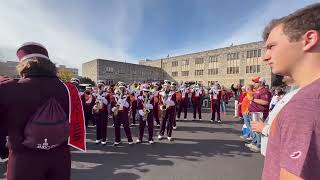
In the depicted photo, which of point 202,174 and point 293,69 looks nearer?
point 293,69

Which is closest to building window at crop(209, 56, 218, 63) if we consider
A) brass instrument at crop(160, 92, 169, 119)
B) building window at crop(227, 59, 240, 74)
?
building window at crop(227, 59, 240, 74)

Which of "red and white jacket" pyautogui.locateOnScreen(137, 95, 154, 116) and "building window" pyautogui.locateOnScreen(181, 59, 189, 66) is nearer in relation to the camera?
"red and white jacket" pyautogui.locateOnScreen(137, 95, 154, 116)

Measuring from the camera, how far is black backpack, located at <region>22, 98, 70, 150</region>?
236 centimetres

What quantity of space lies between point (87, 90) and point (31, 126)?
420 inches

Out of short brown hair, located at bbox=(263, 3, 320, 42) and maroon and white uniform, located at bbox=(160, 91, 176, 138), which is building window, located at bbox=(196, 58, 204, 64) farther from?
short brown hair, located at bbox=(263, 3, 320, 42)

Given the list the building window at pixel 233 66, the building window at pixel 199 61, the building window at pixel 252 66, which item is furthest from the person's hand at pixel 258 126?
the building window at pixel 199 61

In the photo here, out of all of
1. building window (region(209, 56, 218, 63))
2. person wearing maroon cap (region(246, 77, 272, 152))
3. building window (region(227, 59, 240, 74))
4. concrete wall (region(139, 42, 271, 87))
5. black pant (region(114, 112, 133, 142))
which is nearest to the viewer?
person wearing maroon cap (region(246, 77, 272, 152))

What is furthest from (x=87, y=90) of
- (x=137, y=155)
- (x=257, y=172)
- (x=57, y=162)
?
(x=57, y=162)

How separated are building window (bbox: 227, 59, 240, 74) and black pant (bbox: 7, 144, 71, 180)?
59.5 m

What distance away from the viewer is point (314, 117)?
3.61 ft

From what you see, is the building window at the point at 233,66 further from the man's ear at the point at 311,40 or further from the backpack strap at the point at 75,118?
the man's ear at the point at 311,40

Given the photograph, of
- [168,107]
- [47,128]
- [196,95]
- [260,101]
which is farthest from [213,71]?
[47,128]

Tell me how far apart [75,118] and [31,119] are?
0.63 metres

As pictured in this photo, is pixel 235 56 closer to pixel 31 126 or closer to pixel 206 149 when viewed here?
pixel 206 149
